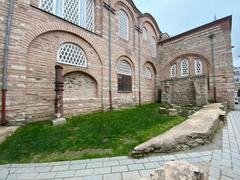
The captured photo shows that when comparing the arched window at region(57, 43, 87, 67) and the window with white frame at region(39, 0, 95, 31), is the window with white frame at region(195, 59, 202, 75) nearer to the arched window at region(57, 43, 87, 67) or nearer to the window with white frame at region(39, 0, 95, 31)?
the window with white frame at region(39, 0, 95, 31)

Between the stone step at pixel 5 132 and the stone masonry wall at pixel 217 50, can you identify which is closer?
the stone step at pixel 5 132

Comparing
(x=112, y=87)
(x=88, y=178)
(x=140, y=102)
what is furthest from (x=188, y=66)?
(x=88, y=178)

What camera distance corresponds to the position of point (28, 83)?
18.4 ft

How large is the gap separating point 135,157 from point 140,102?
32.0 ft

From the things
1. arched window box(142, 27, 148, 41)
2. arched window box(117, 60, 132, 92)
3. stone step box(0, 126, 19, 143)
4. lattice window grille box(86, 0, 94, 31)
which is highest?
arched window box(142, 27, 148, 41)

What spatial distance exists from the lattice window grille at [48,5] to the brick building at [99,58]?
0.05 meters

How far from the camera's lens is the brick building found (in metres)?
5.37

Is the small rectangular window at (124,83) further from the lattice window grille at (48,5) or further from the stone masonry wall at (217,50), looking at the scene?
the stone masonry wall at (217,50)

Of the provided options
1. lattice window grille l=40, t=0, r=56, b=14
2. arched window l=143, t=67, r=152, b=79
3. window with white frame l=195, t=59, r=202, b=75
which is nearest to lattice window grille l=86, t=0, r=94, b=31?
lattice window grille l=40, t=0, r=56, b=14

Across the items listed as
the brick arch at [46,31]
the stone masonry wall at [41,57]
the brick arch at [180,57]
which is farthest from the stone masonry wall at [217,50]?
the brick arch at [46,31]

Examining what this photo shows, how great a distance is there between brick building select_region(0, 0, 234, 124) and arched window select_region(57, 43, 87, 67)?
0.04 meters

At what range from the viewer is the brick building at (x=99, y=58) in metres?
5.37

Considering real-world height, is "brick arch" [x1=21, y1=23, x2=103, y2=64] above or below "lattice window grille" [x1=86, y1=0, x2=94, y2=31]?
below

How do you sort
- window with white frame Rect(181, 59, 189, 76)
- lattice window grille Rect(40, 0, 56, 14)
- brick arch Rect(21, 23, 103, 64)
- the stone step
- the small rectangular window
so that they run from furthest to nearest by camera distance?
1. window with white frame Rect(181, 59, 189, 76)
2. the small rectangular window
3. lattice window grille Rect(40, 0, 56, 14)
4. brick arch Rect(21, 23, 103, 64)
5. the stone step
